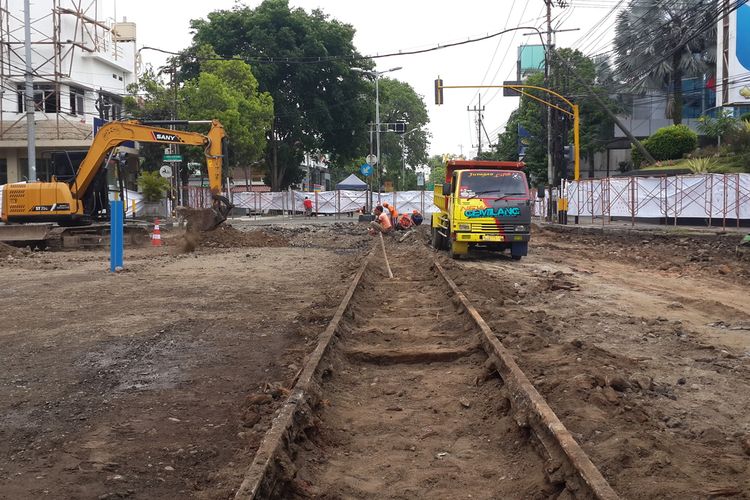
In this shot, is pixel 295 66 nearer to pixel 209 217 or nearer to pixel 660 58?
pixel 660 58

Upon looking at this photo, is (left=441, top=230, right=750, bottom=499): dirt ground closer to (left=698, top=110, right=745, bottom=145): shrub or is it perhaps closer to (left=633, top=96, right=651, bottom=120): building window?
(left=698, top=110, right=745, bottom=145): shrub

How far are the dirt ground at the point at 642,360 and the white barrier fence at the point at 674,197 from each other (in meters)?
8.85

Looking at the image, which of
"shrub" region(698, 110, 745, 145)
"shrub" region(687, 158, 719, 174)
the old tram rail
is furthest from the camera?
"shrub" region(698, 110, 745, 145)

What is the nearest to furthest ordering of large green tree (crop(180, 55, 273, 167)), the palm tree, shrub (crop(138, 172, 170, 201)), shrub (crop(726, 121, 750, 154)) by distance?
1. shrub (crop(726, 121, 750, 154))
2. large green tree (crop(180, 55, 273, 167))
3. shrub (crop(138, 172, 170, 201))
4. the palm tree

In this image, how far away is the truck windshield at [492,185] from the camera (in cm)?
1834

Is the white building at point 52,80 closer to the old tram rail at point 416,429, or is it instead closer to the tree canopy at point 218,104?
the tree canopy at point 218,104

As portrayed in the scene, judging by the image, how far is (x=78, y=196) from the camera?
2262cm

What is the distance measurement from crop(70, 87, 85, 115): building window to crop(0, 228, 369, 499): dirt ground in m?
31.4

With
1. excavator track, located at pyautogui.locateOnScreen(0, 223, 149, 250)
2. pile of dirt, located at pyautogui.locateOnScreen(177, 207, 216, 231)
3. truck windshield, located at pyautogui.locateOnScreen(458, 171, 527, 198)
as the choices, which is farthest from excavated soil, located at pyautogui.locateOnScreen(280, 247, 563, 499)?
excavator track, located at pyautogui.locateOnScreen(0, 223, 149, 250)

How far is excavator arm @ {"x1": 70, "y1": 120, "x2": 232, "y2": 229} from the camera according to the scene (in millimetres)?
21734

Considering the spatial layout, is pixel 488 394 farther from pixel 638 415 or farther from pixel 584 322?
pixel 584 322

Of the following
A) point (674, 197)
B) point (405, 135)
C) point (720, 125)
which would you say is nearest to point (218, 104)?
point (674, 197)

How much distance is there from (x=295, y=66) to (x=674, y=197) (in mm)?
32546

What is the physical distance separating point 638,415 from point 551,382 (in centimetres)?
86
